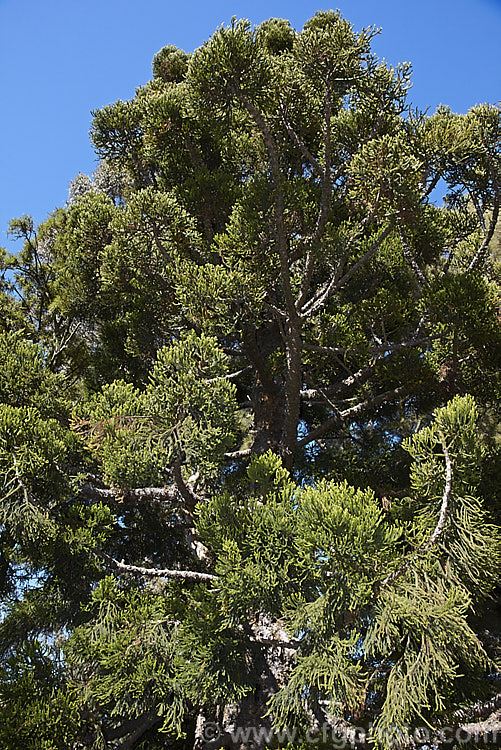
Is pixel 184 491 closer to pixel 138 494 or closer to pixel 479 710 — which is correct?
pixel 138 494

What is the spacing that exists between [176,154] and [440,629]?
20.0ft

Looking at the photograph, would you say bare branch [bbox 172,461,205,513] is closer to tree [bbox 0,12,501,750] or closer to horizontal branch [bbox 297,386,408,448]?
tree [bbox 0,12,501,750]

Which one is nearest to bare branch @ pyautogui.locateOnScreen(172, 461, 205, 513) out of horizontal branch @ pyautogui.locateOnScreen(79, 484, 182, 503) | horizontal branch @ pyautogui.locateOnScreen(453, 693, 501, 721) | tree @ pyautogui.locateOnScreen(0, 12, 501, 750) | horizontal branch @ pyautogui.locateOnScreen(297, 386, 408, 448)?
tree @ pyautogui.locateOnScreen(0, 12, 501, 750)

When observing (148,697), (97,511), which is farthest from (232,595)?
(97,511)

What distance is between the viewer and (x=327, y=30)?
504 centimetres

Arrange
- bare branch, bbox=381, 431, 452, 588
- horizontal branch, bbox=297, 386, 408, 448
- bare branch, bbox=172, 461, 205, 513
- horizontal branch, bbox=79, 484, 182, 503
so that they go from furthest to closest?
horizontal branch, bbox=297, 386, 408, 448 < horizontal branch, bbox=79, 484, 182, 503 < bare branch, bbox=172, 461, 205, 513 < bare branch, bbox=381, 431, 452, 588

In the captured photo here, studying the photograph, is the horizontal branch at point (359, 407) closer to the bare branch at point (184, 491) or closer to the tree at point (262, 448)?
the tree at point (262, 448)

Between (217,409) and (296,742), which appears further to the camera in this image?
(296,742)

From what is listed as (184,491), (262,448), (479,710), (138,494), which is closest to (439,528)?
(479,710)

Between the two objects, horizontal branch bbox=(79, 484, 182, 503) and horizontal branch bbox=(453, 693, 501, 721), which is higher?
horizontal branch bbox=(79, 484, 182, 503)

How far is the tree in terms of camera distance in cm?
402

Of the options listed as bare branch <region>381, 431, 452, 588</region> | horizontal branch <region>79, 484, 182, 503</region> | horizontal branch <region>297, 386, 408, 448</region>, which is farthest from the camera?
horizontal branch <region>297, 386, 408, 448</region>

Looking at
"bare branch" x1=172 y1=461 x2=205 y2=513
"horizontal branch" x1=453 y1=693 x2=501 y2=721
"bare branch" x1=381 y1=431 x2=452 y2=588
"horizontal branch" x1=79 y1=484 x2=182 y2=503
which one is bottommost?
"horizontal branch" x1=453 y1=693 x2=501 y2=721

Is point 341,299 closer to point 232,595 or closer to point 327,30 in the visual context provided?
point 327,30
